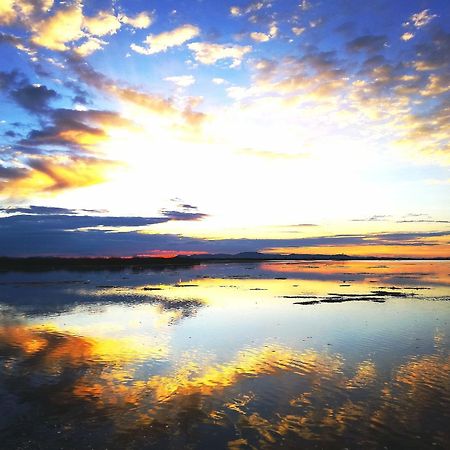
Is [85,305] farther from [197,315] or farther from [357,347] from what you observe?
[357,347]

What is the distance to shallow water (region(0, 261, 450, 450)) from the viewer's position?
445 inches

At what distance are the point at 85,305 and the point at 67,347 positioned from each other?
18.5 meters

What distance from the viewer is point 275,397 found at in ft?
46.6

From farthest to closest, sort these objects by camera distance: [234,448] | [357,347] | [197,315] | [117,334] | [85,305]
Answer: [85,305]
[197,315]
[117,334]
[357,347]
[234,448]

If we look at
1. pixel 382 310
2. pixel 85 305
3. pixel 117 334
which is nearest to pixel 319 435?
pixel 117 334

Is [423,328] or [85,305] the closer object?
[423,328]

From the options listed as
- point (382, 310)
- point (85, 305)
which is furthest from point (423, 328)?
point (85, 305)

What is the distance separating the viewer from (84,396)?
47.0ft

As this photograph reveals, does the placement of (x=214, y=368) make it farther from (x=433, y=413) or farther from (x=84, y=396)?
(x=433, y=413)

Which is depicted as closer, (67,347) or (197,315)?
(67,347)

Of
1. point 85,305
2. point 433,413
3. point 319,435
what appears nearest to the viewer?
point 319,435

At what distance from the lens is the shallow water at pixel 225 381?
1130 cm

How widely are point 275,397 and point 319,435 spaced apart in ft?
10.2

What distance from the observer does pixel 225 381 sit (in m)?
16.0
